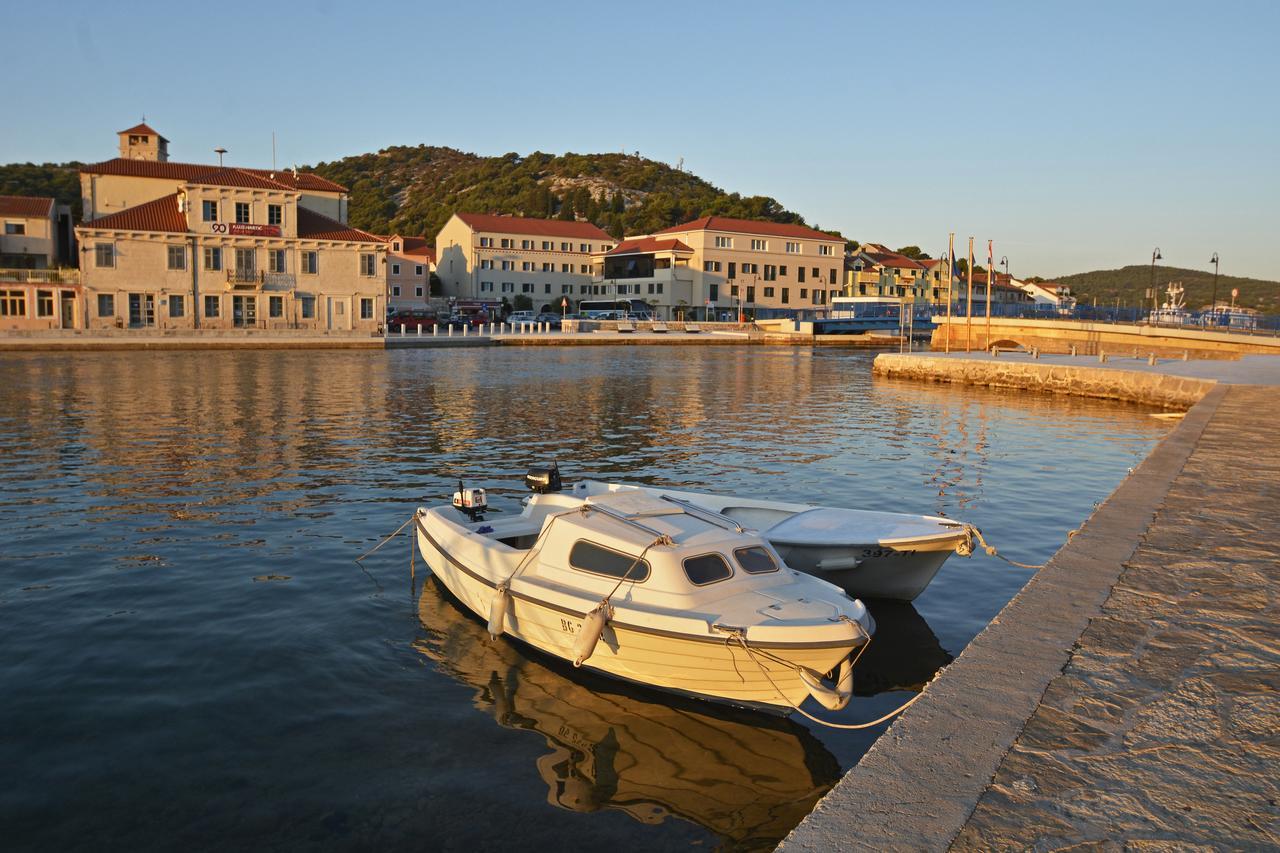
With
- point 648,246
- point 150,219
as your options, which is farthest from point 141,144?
point 648,246

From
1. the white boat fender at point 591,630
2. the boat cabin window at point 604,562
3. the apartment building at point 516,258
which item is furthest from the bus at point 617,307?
the white boat fender at point 591,630

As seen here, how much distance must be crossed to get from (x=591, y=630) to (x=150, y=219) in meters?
72.8

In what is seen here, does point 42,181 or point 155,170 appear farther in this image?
point 42,181

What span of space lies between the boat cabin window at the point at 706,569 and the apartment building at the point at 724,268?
104 metres

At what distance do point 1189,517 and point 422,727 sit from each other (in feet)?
31.9

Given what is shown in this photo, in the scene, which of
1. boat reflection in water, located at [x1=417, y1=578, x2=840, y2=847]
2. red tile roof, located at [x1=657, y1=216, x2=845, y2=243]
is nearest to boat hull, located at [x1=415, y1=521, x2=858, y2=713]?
boat reflection in water, located at [x1=417, y1=578, x2=840, y2=847]

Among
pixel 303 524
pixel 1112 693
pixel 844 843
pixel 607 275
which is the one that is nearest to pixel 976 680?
pixel 1112 693

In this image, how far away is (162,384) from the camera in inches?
1634

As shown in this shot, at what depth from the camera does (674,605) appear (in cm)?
974

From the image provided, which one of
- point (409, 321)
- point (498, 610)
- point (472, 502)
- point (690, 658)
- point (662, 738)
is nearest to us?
point (662, 738)

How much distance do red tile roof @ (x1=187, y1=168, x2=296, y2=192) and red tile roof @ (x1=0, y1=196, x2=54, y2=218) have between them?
1451 cm

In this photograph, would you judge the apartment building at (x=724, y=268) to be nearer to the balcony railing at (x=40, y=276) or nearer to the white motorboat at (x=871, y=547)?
the balcony railing at (x=40, y=276)

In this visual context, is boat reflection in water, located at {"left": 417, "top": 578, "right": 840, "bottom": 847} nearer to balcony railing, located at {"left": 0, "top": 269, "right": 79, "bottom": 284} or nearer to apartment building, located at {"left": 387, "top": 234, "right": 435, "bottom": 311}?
balcony railing, located at {"left": 0, "top": 269, "right": 79, "bottom": 284}

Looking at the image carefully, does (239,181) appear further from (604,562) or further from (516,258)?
(604,562)
